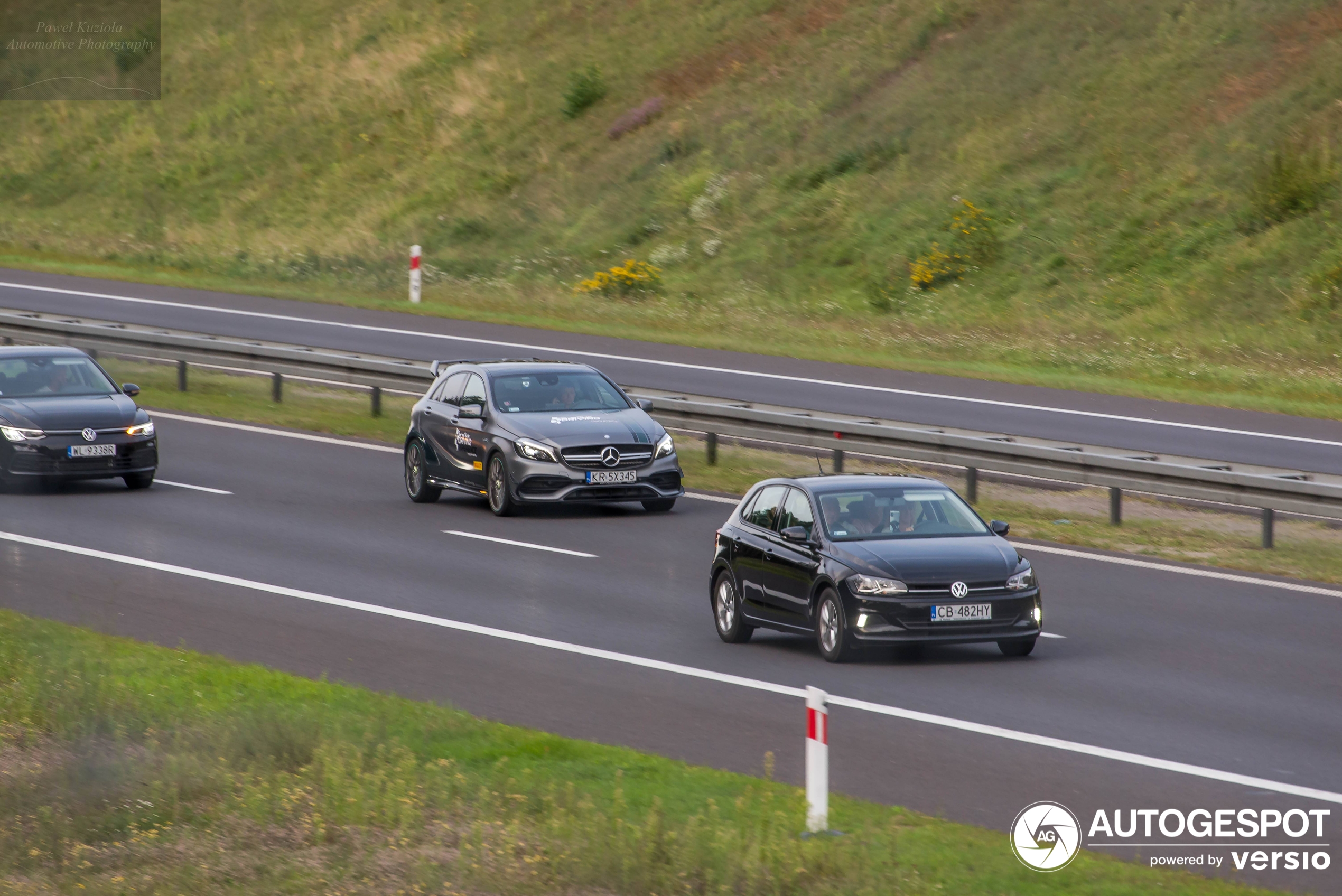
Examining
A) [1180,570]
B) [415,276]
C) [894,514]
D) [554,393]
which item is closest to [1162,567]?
[1180,570]

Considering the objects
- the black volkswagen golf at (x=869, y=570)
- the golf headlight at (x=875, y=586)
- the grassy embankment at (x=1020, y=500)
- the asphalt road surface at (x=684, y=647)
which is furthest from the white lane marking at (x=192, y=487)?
the golf headlight at (x=875, y=586)

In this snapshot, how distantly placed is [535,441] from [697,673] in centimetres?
790

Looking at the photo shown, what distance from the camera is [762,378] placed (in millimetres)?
32438

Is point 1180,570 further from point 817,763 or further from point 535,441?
point 817,763

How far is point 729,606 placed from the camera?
598 inches

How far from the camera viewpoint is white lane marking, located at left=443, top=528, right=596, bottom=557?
18875 millimetres

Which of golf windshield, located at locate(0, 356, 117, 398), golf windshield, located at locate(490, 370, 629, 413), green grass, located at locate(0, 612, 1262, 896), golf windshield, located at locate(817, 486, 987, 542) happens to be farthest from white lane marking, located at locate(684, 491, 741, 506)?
green grass, located at locate(0, 612, 1262, 896)

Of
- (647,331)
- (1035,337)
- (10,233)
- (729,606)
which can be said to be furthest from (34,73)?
(729,606)

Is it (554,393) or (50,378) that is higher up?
(50,378)

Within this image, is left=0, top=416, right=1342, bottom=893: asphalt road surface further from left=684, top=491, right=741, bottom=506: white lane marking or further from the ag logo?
left=684, top=491, right=741, bottom=506: white lane marking

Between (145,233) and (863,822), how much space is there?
5048cm

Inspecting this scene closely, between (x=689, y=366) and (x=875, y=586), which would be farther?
(x=689, y=366)

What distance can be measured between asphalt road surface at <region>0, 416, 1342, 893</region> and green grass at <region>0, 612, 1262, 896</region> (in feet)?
2.43

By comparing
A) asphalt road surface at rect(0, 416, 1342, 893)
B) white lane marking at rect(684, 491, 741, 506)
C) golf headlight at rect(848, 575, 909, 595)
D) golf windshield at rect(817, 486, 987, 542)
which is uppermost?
golf windshield at rect(817, 486, 987, 542)
